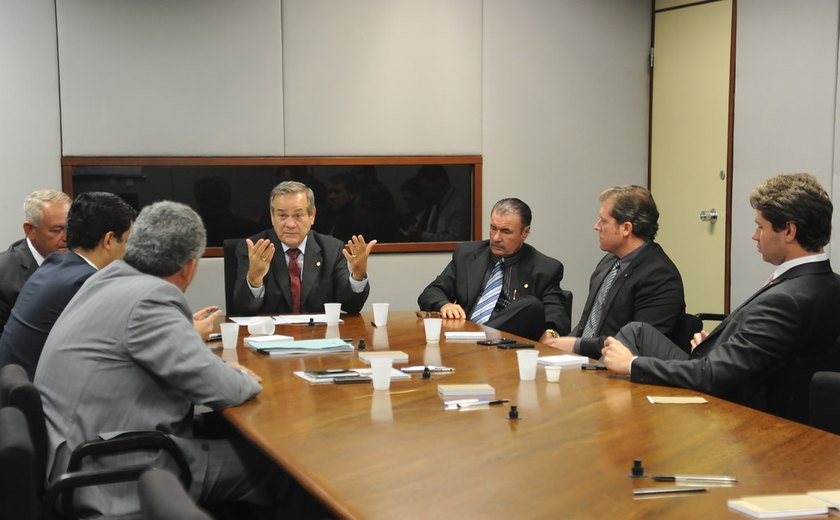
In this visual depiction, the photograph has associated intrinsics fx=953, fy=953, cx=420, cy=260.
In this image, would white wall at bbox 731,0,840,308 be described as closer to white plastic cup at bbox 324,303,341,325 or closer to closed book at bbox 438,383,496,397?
white plastic cup at bbox 324,303,341,325

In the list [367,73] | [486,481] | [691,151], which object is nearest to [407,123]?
[367,73]

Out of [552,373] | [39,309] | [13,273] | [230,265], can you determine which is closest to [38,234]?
[13,273]

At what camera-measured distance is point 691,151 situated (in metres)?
6.88

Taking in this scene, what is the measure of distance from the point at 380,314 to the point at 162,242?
Answer: 5.36 ft

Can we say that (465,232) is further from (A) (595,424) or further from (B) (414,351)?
(A) (595,424)

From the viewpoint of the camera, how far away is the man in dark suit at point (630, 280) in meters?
4.32

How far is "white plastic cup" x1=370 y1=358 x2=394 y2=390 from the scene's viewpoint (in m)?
3.05

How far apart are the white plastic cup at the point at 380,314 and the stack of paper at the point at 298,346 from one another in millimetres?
500

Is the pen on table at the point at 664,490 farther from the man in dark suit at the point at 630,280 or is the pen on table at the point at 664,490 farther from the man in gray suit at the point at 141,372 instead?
the man in dark suit at the point at 630,280

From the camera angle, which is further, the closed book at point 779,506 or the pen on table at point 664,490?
the pen on table at point 664,490

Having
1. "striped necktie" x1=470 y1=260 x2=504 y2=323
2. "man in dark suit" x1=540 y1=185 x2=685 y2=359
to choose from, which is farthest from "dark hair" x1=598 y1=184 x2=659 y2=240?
"striped necktie" x1=470 y1=260 x2=504 y2=323

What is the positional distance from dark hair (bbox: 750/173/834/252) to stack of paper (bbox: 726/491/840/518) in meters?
1.52

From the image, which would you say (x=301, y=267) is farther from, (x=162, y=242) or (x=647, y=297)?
(x=162, y=242)

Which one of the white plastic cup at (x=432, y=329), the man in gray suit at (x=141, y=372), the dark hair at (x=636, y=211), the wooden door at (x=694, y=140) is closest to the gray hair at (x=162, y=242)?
the man in gray suit at (x=141, y=372)
